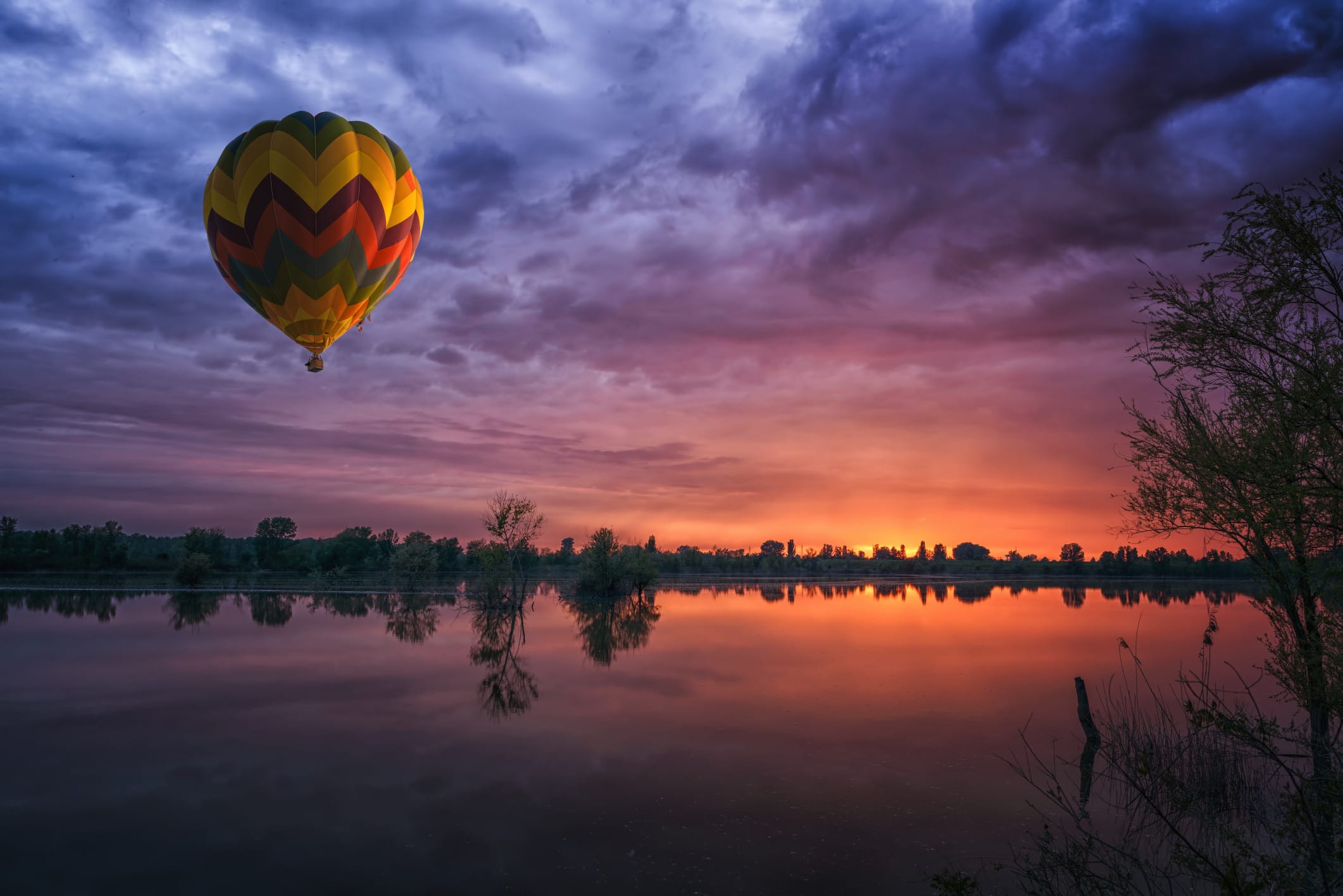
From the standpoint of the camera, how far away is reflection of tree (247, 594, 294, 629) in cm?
3769

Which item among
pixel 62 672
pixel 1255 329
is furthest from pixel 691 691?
pixel 62 672

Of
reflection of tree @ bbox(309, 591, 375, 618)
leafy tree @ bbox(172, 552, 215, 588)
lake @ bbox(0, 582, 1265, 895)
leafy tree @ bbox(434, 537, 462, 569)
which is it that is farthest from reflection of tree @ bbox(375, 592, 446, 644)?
leafy tree @ bbox(434, 537, 462, 569)

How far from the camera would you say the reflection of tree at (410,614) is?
105 feet

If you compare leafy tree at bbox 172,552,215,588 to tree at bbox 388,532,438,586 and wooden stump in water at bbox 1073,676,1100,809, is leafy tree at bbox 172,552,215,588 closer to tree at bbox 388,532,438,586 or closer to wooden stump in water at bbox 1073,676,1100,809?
tree at bbox 388,532,438,586

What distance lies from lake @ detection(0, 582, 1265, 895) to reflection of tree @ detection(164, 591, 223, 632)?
3.30 metres

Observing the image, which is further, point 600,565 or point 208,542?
point 208,542

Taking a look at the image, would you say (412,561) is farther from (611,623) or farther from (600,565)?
(611,623)

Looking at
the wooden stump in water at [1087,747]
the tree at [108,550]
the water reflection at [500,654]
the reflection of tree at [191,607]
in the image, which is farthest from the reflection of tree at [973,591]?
the tree at [108,550]

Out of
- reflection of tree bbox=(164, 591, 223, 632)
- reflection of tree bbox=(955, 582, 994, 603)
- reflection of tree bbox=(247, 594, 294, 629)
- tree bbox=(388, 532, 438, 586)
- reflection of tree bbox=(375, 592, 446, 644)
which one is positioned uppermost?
tree bbox=(388, 532, 438, 586)

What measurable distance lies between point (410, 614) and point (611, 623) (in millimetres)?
12193

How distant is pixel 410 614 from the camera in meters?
40.6

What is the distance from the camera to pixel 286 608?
44.6 metres

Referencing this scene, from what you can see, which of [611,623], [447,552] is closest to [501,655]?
[611,623]

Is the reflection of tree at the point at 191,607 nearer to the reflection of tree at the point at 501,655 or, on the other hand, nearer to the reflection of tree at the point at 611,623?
the reflection of tree at the point at 501,655
